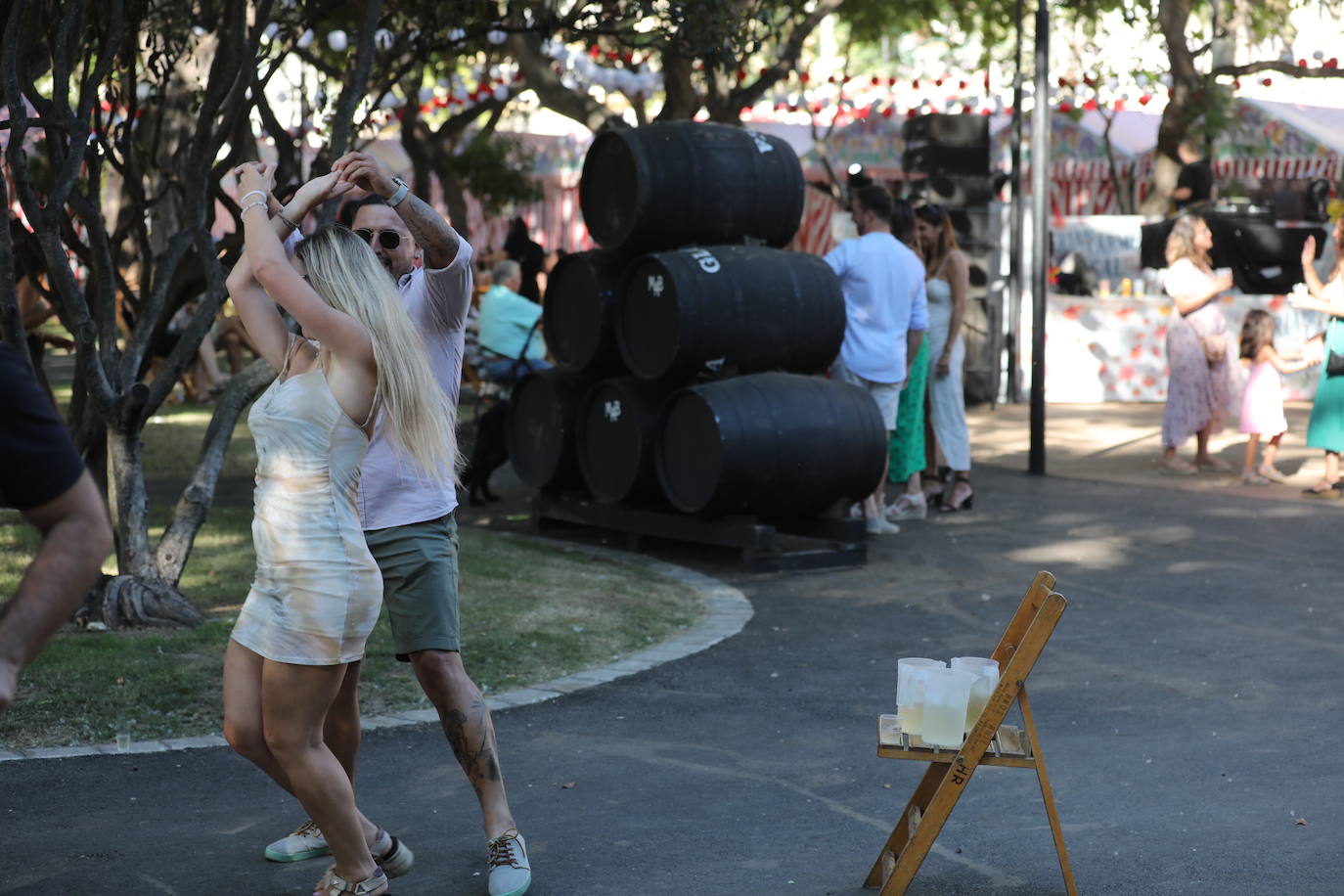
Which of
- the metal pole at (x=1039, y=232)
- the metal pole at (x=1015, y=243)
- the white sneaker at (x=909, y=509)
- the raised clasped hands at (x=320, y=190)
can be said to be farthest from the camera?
the metal pole at (x=1015, y=243)

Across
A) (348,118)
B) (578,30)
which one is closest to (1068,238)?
(578,30)

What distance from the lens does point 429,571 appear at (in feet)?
13.9

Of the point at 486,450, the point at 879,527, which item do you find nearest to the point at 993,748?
the point at 879,527

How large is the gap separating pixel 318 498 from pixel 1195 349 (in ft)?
33.3

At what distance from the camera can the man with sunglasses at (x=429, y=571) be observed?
165 inches

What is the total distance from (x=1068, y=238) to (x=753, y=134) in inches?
460

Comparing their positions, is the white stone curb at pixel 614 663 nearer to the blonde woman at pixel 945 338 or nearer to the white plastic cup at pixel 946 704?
the white plastic cup at pixel 946 704

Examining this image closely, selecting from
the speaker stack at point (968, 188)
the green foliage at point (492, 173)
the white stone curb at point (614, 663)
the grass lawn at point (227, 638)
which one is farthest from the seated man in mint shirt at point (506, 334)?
the green foliage at point (492, 173)

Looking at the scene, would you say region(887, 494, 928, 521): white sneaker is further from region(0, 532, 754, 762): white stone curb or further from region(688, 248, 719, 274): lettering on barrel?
region(688, 248, 719, 274): lettering on barrel

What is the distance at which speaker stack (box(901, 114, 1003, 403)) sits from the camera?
57.5ft

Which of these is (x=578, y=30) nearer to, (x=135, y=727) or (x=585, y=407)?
(x=585, y=407)

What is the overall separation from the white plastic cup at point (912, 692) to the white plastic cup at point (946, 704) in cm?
1

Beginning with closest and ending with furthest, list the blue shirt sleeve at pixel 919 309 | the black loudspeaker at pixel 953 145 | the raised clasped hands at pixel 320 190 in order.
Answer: the raised clasped hands at pixel 320 190 → the blue shirt sleeve at pixel 919 309 → the black loudspeaker at pixel 953 145

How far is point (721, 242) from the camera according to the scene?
9469 millimetres
